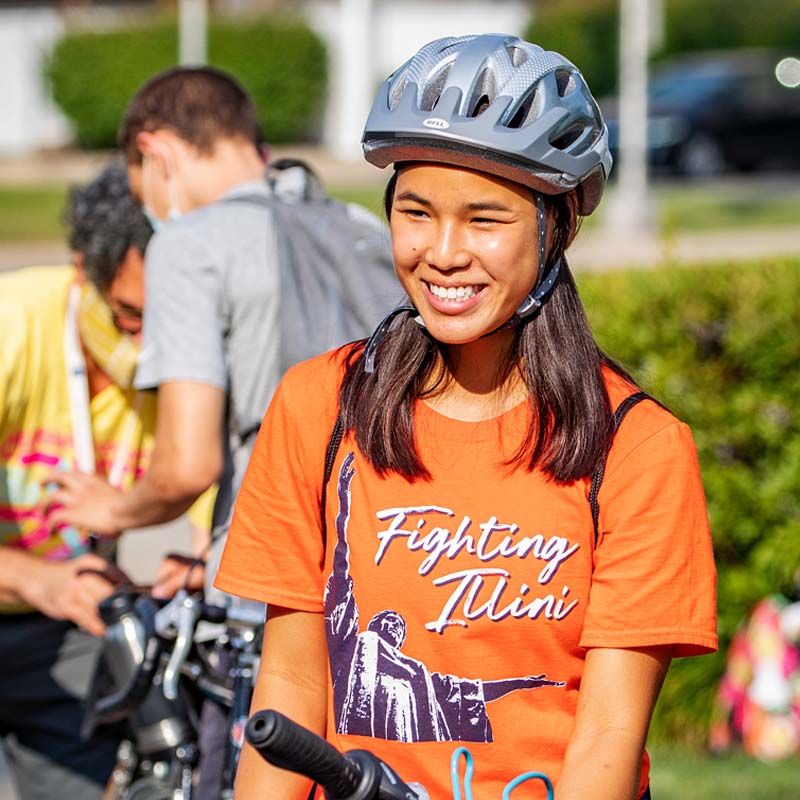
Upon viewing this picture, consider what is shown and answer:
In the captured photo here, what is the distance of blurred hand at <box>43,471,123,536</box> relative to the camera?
3471 millimetres

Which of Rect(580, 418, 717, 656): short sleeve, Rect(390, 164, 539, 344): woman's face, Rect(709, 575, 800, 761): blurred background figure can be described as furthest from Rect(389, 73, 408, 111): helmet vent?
Rect(709, 575, 800, 761): blurred background figure

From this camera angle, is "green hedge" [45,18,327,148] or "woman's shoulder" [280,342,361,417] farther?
"green hedge" [45,18,327,148]

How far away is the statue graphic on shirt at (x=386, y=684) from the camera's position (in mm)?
2234

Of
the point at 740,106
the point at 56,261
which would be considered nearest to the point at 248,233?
the point at 56,261

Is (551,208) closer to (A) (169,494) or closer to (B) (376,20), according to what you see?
(A) (169,494)

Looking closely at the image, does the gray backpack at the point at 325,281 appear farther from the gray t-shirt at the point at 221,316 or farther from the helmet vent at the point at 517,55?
the helmet vent at the point at 517,55

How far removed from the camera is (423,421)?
234 cm

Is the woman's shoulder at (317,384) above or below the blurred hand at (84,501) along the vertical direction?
above

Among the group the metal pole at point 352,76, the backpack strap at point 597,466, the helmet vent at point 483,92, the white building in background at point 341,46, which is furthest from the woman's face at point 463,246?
the white building in background at point 341,46

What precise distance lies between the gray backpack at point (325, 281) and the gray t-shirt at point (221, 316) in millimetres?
32

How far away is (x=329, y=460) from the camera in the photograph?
7.66ft

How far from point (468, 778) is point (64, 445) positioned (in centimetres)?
186

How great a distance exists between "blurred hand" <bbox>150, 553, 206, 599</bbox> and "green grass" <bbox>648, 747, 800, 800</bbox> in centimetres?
234

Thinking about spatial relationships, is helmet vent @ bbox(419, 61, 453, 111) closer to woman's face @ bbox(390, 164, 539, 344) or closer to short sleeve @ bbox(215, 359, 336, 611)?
woman's face @ bbox(390, 164, 539, 344)
